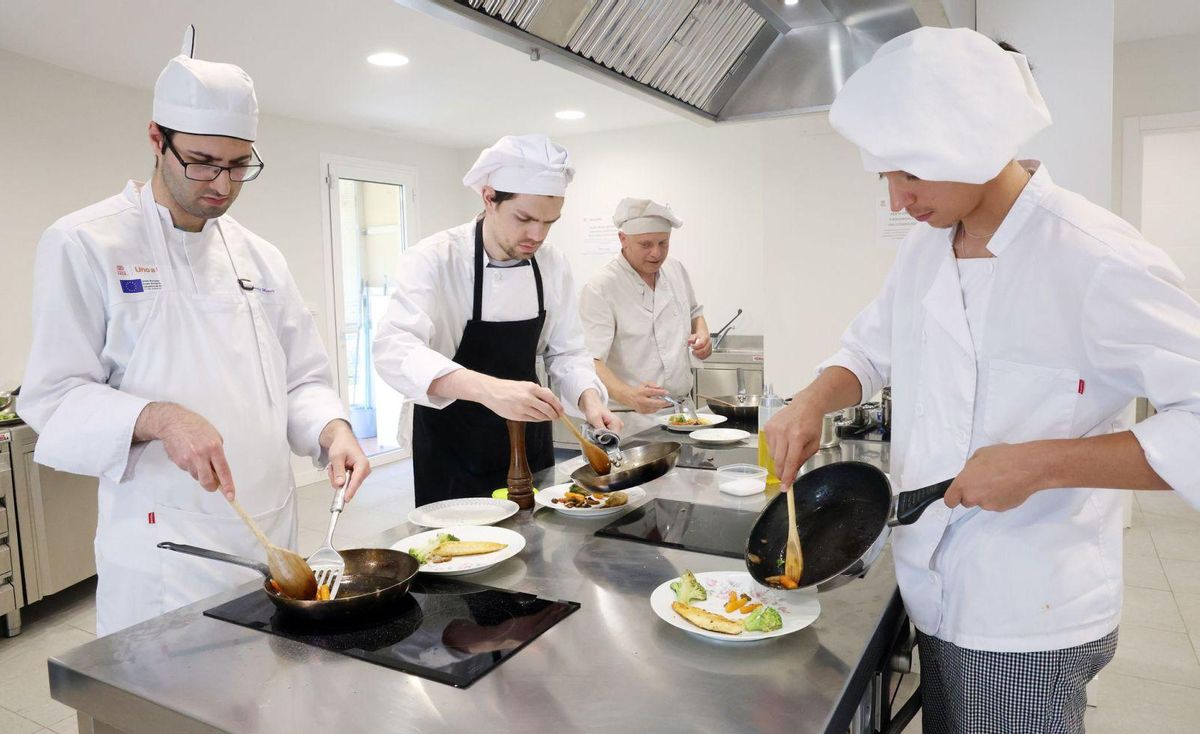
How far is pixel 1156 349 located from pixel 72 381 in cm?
180

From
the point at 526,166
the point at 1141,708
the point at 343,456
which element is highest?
the point at 526,166

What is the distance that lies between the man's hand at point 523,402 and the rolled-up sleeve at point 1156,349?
1.01 m

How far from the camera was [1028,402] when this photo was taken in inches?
46.8

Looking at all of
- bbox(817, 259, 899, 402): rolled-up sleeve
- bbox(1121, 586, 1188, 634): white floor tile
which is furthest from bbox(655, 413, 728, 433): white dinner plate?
bbox(1121, 586, 1188, 634): white floor tile

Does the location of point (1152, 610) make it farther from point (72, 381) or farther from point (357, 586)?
point (72, 381)

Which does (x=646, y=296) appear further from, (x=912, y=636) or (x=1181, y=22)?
(x=1181, y=22)

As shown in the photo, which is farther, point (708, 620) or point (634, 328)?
point (634, 328)

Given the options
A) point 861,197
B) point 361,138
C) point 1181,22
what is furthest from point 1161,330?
point 361,138

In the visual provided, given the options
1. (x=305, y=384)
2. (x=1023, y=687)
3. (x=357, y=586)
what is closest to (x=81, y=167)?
(x=305, y=384)

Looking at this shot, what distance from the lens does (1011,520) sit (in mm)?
1218

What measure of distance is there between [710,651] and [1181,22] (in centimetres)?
534

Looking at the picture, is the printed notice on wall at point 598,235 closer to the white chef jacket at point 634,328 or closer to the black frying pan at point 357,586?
the white chef jacket at point 634,328

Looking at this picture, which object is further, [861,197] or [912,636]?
[861,197]

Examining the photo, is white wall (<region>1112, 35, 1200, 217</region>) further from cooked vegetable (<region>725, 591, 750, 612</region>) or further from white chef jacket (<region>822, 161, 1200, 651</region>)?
cooked vegetable (<region>725, 591, 750, 612</region>)
